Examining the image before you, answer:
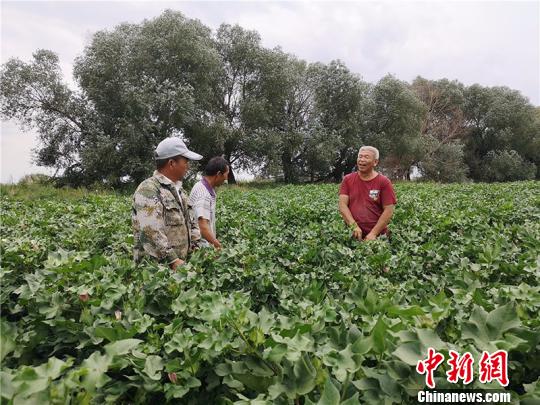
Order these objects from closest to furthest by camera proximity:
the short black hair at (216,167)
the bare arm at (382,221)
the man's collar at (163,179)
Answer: the man's collar at (163,179), the short black hair at (216,167), the bare arm at (382,221)

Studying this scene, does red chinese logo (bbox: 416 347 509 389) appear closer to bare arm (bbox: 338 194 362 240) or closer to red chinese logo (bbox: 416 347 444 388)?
red chinese logo (bbox: 416 347 444 388)

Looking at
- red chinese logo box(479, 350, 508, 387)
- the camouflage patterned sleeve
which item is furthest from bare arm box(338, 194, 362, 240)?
red chinese logo box(479, 350, 508, 387)

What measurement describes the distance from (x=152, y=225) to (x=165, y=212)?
239 millimetres

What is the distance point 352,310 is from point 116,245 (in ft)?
11.2

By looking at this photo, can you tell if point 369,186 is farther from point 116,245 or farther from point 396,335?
point 396,335

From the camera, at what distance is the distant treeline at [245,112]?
870 inches

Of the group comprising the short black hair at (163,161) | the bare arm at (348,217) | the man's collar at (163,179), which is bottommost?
the bare arm at (348,217)

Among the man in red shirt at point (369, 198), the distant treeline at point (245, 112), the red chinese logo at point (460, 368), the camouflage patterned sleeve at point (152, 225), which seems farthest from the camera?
the distant treeline at point (245, 112)

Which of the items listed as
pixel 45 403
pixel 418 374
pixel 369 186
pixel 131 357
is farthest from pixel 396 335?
pixel 369 186

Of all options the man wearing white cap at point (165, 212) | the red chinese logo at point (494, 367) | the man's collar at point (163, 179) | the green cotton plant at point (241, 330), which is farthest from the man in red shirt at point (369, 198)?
the red chinese logo at point (494, 367)

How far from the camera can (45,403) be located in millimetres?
1218

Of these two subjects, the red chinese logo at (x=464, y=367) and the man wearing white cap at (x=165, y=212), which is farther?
the man wearing white cap at (x=165, y=212)

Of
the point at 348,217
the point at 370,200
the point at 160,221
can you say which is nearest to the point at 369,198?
the point at 370,200

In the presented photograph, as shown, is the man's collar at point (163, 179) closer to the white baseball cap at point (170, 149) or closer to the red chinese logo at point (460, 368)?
the white baseball cap at point (170, 149)
